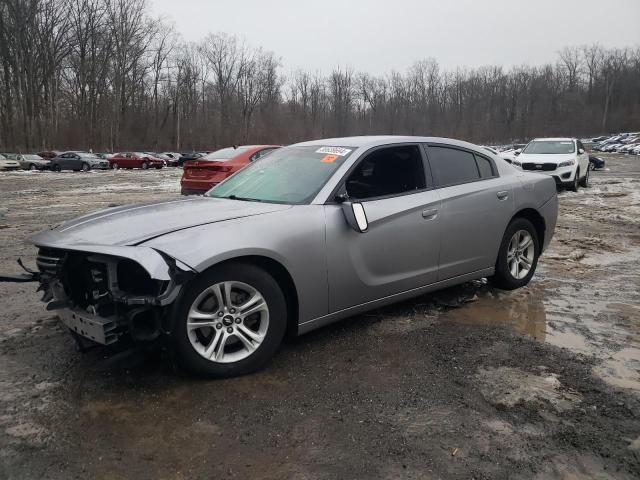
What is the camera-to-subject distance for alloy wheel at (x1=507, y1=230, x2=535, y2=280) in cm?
496

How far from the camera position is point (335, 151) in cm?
405

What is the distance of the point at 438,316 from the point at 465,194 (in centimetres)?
110

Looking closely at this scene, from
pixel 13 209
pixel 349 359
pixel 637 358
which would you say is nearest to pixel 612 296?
pixel 637 358

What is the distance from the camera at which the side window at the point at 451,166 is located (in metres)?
4.36

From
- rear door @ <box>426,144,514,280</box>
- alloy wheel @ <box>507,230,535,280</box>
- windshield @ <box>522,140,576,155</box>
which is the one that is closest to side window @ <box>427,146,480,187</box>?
rear door @ <box>426,144,514,280</box>

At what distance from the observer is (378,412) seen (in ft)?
9.12

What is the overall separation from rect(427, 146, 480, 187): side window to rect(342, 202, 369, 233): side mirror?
1.08 metres

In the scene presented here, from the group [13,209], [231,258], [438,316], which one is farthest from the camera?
[13,209]

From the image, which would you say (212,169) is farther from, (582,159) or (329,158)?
(582,159)

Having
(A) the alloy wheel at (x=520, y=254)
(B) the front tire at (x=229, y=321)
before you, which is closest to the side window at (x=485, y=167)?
(A) the alloy wheel at (x=520, y=254)

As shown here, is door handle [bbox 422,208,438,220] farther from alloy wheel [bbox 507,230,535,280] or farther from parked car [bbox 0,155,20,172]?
parked car [bbox 0,155,20,172]

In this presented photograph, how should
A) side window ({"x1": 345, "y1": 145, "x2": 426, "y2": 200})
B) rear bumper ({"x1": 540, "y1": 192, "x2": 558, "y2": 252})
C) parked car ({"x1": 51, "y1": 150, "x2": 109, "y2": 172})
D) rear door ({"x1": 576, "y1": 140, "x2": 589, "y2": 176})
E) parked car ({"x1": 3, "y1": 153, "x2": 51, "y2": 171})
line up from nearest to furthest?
1. side window ({"x1": 345, "y1": 145, "x2": 426, "y2": 200})
2. rear bumper ({"x1": 540, "y1": 192, "x2": 558, "y2": 252})
3. rear door ({"x1": 576, "y1": 140, "x2": 589, "y2": 176})
4. parked car ({"x1": 3, "y1": 153, "x2": 51, "y2": 171})
5. parked car ({"x1": 51, "y1": 150, "x2": 109, "y2": 172})

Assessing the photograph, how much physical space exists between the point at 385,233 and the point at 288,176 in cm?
91

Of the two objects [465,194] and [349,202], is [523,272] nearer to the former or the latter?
[465,194]
